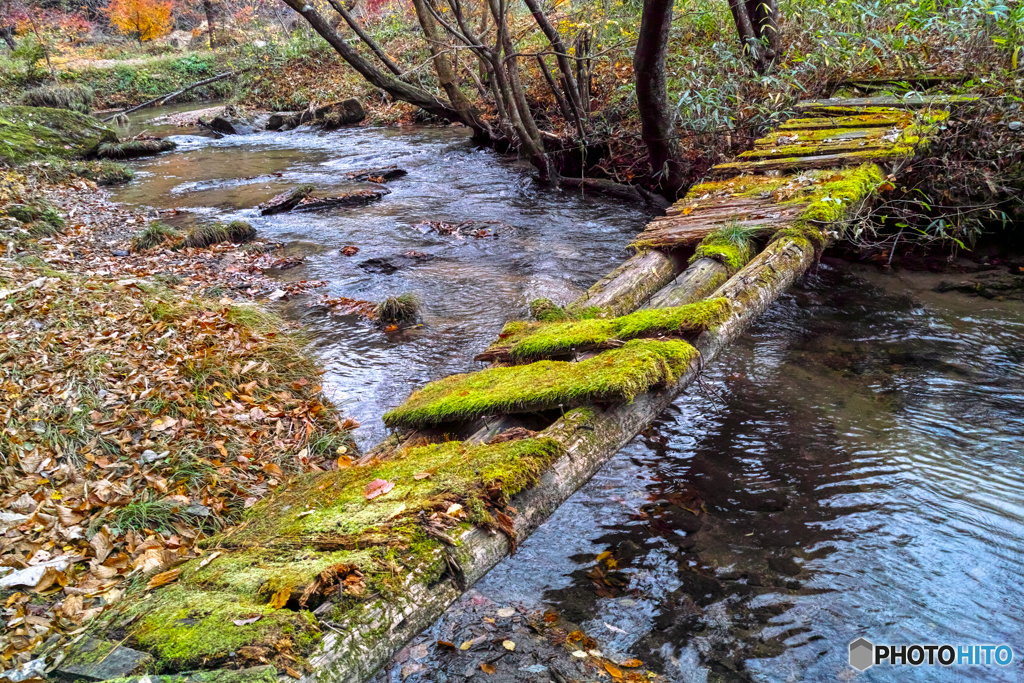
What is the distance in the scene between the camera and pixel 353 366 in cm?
559

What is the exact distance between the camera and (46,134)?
1340cm

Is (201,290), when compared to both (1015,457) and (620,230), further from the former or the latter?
(1015,457)

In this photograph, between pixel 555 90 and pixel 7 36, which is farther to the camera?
pixel 7 36

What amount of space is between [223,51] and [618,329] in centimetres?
2858

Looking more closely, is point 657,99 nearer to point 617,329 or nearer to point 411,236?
point 411,236

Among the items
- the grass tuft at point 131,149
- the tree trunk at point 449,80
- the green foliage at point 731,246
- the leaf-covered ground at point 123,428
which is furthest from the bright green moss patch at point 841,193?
the grass tuft at point 131,149

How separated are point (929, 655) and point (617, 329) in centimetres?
214

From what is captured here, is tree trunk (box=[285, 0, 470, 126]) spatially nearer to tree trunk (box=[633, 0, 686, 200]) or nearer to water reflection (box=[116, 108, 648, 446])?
water reflection (box=[116, 108, 648, 446])

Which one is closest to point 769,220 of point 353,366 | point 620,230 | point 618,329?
point 618,329

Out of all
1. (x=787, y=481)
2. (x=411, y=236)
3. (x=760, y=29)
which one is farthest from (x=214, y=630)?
(x=760, y=29)

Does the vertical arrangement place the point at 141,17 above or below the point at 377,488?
above

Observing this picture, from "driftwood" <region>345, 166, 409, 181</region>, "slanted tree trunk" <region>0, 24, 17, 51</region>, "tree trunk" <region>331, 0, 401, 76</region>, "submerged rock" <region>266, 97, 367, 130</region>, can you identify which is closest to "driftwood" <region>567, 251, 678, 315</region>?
"tree trunk" <region>331, 0, 401, 76</region>

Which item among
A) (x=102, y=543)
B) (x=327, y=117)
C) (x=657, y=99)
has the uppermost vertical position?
(x=327, y=117)

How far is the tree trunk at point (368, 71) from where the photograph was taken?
9.60m
